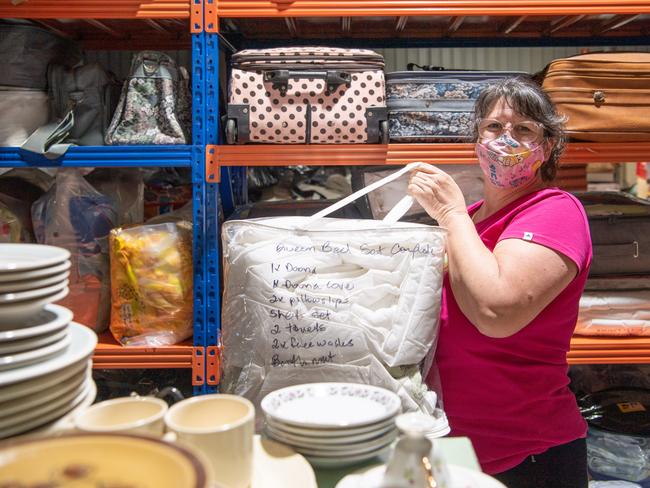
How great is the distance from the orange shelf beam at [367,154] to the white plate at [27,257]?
3.54 feet

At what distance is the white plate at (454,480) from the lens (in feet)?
2.43

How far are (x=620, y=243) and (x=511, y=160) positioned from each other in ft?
2.80

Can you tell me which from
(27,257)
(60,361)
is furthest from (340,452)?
(27,257)

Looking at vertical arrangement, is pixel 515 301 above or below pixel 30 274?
below

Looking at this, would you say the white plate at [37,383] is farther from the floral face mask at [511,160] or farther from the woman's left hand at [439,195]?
the floral face mask at [511,160]

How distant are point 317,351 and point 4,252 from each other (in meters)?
0.61

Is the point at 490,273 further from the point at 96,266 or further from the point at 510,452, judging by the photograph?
the point at 96,266

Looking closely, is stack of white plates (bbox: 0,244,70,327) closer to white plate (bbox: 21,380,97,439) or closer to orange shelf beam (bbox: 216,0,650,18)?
white plate (bbox: 21,380,97,439)

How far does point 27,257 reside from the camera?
0.82 meters

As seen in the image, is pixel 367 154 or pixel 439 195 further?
pixel 367 154

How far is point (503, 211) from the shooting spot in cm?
153

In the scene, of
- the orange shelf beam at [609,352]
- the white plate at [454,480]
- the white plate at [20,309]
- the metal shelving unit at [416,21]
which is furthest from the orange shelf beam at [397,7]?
the white plate at [454,480]

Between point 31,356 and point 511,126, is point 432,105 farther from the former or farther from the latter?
point 31,356

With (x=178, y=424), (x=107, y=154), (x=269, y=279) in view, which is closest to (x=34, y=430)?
(x=178, y=424)
